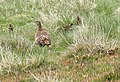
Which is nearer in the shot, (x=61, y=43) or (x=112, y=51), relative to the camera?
(x=112, y=51)

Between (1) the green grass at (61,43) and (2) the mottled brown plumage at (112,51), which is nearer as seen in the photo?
(1) the green grass at (61,43)

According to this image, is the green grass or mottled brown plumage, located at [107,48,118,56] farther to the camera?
mottled brown plumage, located at [107,48,118,56]

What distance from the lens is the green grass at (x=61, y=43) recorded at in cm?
777

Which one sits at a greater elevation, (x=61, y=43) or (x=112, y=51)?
(x=112, y=51)

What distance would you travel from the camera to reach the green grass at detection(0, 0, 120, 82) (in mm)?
7770

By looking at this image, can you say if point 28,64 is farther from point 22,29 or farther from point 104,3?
point 104,3

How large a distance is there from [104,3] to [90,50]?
4.18m

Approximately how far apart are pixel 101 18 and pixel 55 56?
2284 mm

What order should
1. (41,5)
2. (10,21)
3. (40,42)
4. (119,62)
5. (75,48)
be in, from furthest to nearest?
(41,5)
(10,21)
(40,42)
(75,48)
(119,62)

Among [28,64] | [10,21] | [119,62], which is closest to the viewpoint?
[119,62]

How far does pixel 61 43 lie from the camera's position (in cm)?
1026

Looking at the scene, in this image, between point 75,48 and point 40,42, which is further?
point 40,42

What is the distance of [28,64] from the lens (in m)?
8.48

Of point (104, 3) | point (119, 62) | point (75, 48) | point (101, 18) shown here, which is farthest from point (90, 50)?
point (104, 3)
